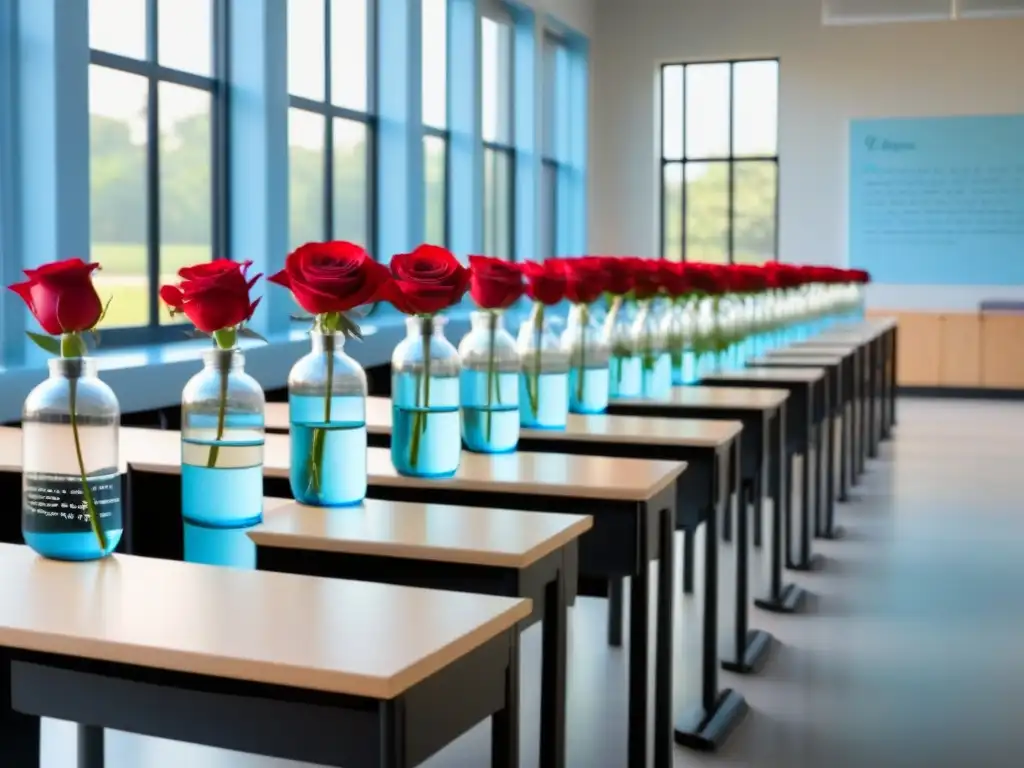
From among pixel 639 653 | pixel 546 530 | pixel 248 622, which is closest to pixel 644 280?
pixel 639 653

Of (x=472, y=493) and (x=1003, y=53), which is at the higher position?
(x=1003, y=53)

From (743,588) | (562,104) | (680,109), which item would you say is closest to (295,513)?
(743,588)

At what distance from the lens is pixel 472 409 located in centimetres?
294

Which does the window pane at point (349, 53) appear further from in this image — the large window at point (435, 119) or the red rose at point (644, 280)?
the red rose at point (644, 280)

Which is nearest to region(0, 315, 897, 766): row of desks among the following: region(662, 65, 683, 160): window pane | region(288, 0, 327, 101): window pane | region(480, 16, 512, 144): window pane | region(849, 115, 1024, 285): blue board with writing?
region(288, 0, 327, 101): window pane

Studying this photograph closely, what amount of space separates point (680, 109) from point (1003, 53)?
10.2 feet

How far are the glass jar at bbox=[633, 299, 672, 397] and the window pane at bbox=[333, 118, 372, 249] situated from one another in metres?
5.17

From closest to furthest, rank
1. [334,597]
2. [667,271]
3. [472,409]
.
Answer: [334,597] < [472,409] < [667,271]

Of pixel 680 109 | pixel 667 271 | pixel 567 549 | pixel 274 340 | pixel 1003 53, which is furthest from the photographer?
pixel 680 109

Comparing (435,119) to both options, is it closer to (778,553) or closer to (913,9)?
(913,9)

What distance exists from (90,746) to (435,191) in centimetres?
847

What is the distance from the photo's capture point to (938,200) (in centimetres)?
1374

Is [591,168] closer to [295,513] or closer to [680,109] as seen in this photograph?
[680,109]

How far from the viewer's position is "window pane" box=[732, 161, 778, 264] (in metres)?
14.3
